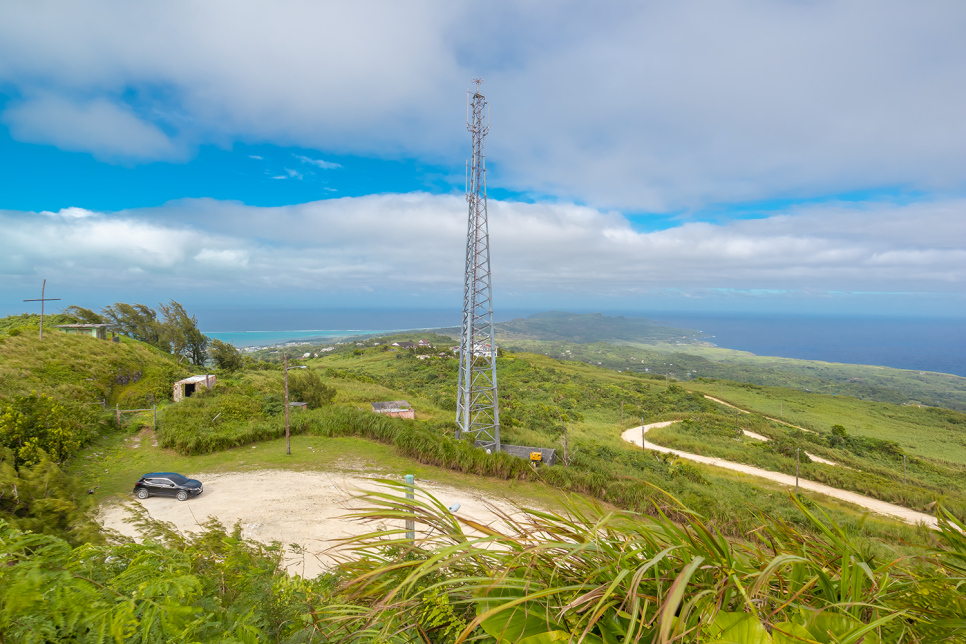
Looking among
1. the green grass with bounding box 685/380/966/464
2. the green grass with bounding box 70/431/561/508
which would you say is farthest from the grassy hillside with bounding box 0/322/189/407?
the green grass with bounding box 685/380/966/464

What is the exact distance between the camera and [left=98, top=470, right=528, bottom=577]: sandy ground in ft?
24.9

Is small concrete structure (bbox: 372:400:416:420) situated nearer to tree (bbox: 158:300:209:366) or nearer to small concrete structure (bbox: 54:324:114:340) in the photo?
small concrete structure (bbox: 54:324:114:340)

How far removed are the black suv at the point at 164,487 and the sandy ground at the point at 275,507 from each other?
15cm

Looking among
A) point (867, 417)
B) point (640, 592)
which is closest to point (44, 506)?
point (640, 592)

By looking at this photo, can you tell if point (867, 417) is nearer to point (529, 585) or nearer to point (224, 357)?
Answer: point (529, 585)

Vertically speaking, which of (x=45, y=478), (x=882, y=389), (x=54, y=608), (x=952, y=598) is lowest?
(x=882, y=389)

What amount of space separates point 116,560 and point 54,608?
4.08 ft

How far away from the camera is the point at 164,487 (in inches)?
357

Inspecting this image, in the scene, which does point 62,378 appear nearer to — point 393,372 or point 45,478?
point 45,478

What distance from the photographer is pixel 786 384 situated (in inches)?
3393

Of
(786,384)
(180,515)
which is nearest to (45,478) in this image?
(180,515)

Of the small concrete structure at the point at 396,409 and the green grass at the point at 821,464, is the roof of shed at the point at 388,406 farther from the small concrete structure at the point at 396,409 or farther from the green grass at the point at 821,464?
the green grass at the point at 821,464

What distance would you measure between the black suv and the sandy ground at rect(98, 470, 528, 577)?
154 millimetres

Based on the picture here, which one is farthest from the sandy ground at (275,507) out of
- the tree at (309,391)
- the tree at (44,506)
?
the tree at (309,391)
